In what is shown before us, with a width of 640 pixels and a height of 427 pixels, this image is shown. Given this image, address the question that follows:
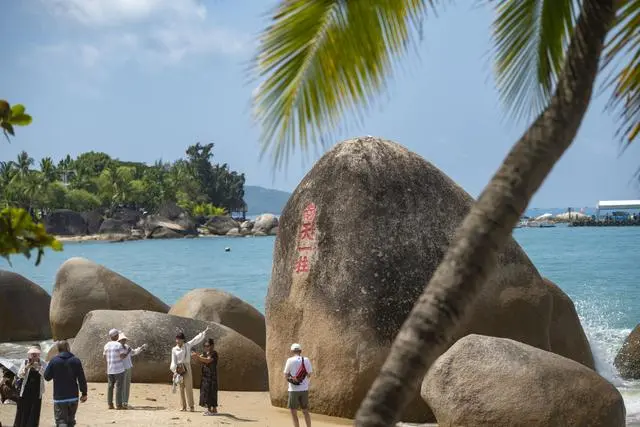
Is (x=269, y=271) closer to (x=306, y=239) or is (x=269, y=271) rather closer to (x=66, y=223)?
(x=66, y=223)

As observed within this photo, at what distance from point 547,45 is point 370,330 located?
22.8ft

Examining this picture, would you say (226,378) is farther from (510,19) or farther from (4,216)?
(4,216)

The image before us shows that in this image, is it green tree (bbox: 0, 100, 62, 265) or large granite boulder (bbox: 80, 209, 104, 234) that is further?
large granite boulder (bbox: 80, 209, 104, 234)

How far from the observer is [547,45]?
6273 mm

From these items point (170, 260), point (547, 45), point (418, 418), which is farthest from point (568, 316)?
point (170, 260)

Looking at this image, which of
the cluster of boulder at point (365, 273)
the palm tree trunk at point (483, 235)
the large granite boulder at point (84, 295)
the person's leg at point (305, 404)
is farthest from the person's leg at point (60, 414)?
the large granite boulder at point (84, 295)

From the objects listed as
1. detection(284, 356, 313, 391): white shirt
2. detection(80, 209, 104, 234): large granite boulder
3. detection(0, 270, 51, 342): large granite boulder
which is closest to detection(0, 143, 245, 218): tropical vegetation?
detection(80, 209, 104, 234): large granite boulder

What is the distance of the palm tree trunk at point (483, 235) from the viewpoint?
4109 mm

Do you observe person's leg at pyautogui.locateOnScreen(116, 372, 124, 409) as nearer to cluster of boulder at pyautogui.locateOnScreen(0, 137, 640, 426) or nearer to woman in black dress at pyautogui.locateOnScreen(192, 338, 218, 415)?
woman in black dress at pyautogui.locateOnScreen(192, 338, 218, 415)

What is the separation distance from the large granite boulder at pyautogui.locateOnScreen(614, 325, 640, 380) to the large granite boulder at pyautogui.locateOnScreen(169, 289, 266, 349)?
7023 mm

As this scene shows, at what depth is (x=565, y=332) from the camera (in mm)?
15547

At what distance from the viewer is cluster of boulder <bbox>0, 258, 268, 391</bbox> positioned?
51.9ft

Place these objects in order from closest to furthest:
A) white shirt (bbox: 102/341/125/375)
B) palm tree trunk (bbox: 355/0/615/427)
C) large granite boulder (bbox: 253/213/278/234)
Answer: palm tree trunk (bbox: 355/0/615/427) → white shirt (bbox: 102/341/125/375) → large granite boulder (bbox: 253/213/278/234)

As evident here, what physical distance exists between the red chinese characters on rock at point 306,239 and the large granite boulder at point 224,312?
20.0 ft
